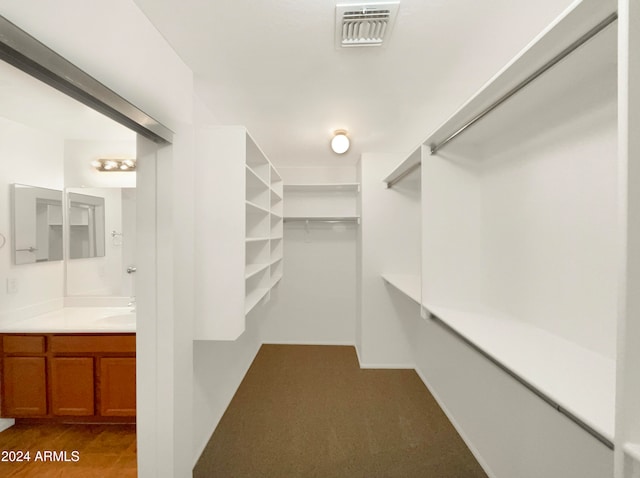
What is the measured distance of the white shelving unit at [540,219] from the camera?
76 centimetres

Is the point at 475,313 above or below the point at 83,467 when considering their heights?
above

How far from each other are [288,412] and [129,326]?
55.6 inches

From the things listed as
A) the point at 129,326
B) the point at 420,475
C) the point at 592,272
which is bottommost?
the point at 420,475

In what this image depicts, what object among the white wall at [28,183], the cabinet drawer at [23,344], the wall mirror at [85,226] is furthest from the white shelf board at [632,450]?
the wall mirror at [85,226]

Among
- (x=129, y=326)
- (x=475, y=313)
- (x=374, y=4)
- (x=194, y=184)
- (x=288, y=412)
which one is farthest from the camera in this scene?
(x=288, y=412)

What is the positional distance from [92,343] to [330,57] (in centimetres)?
242

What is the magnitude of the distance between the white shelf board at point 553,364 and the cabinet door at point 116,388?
216 centimetres

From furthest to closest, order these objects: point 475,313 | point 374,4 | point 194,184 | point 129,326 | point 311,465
Answer: point 129,326
point 311,465
point 194,184
point 475,313
point 374,4

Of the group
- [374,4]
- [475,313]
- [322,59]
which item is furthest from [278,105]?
[475,313]

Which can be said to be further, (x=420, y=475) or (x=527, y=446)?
(x=420, y=475)

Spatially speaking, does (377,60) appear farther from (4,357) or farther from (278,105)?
(4,357)

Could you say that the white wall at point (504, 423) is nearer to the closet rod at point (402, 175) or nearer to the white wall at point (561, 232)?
the white wall at point (561, 232)

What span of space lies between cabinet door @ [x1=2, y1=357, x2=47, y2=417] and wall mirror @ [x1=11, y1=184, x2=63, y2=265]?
706 millimetres

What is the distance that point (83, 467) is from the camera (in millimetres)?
1605
